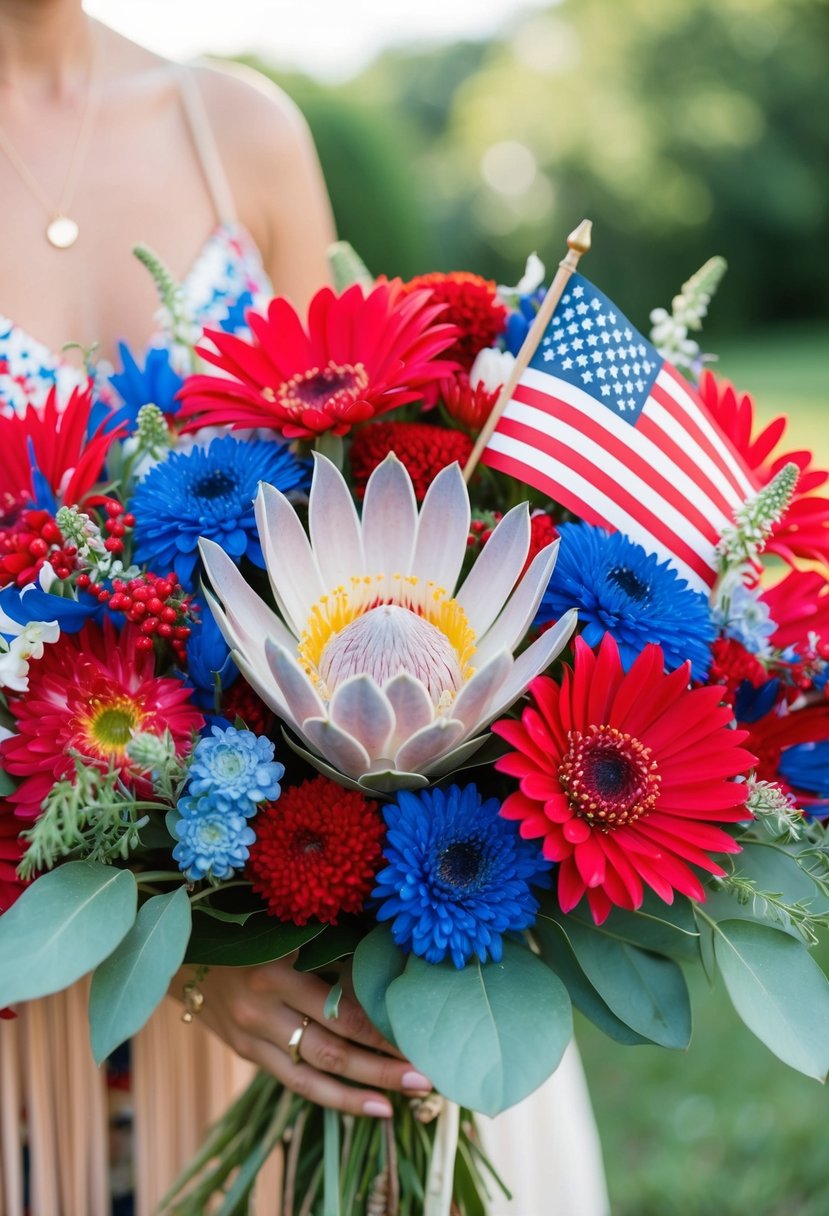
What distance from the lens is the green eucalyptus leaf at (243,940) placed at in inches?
26.5

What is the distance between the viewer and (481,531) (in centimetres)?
76

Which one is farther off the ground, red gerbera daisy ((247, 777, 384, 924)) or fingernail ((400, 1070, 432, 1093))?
red gerbera daisy ((247, 777, 384, 924))

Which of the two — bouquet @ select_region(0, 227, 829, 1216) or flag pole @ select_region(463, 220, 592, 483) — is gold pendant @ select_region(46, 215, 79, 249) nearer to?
bouquet @ select_region(0, 227, 829, 1216)

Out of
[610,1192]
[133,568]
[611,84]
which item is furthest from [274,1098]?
[611,84]

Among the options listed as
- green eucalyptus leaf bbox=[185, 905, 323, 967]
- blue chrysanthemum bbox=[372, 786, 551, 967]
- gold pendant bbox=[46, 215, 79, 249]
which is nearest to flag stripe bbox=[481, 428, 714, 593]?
blue chrysanthemum bbox=[372, 786, 551, 967]

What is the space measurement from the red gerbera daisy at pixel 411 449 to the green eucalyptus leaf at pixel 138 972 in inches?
12.0

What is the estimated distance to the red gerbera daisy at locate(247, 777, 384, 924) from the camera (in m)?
0.64

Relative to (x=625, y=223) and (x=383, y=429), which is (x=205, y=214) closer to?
(x=383, y=429)

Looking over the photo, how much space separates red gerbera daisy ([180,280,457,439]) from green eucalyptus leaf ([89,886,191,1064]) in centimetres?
31

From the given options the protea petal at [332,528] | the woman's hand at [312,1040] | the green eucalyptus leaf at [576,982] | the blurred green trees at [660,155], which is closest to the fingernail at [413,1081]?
the woman's hand at [312,1040]

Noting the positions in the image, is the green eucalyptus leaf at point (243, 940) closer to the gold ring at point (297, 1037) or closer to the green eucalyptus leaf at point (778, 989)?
the gold ring at point (297, 1037)

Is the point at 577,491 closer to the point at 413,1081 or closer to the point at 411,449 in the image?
the point at 411,449

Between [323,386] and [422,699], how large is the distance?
0.27 metres

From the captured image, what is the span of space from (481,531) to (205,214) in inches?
24.7
